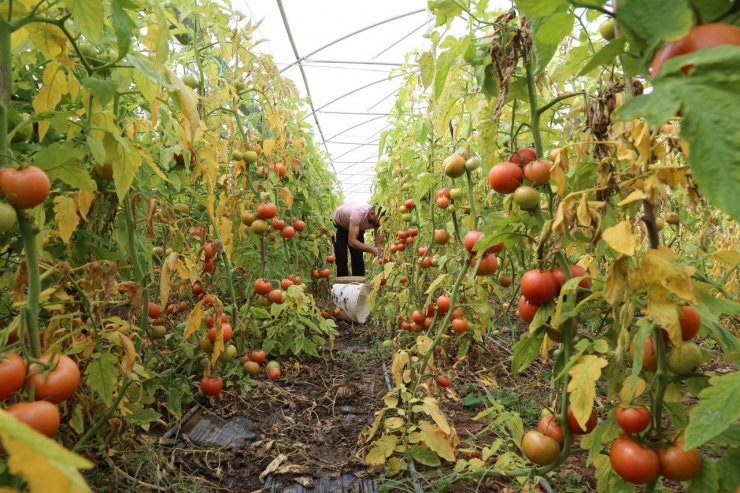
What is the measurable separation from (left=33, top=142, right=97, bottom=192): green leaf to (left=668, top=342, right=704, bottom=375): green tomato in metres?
1.28

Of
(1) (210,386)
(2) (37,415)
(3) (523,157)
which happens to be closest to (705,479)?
(3) (523,157)

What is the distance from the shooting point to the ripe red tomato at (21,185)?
730mm

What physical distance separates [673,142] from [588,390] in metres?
0.67

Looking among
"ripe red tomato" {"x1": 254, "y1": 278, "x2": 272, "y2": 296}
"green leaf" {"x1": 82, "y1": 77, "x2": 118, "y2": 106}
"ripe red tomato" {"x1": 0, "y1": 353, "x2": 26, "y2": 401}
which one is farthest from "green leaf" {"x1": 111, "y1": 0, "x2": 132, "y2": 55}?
"ripe red tomato" {"x1": 254, "y1": 278, "x2": 272, "y2": 296}

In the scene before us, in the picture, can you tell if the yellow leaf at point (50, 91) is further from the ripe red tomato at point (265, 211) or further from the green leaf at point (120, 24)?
the ripe red tomato at point (265, 211)

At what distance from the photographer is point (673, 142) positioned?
1.05m

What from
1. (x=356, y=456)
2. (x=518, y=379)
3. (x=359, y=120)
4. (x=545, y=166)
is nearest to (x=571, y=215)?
(x=545, y=166)

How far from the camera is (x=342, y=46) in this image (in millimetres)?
7406

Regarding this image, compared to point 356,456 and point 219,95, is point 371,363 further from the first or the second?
point 219,95

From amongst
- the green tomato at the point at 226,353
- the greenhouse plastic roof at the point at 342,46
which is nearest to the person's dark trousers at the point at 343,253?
the greenhouse plastic roof at the point at 342,46

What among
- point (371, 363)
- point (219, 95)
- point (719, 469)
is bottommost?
point (371, 363)

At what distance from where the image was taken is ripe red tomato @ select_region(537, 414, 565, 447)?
103 cm

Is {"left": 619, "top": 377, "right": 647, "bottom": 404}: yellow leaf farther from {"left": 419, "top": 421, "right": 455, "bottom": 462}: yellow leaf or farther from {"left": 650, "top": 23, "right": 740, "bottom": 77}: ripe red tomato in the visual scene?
{"left": 419, "top": 421, "right": 455, "bottom": 462}: yellow leaf

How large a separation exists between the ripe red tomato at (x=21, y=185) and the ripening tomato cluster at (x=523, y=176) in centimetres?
97
